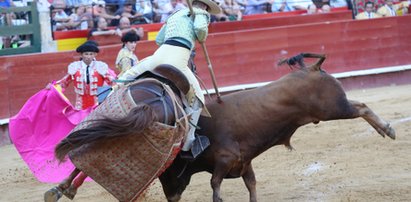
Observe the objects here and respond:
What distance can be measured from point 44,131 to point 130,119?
197 centimetres

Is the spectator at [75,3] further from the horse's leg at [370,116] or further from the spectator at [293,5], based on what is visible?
the horse's leg at [370,116]

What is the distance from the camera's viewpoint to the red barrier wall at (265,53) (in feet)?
32.6

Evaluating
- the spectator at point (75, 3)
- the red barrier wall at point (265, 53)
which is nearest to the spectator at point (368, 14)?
the red barrier wall at point (265, 53)

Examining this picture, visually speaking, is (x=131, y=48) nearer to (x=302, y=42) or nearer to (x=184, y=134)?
(x=184, y=134)

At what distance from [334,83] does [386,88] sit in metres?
7.23

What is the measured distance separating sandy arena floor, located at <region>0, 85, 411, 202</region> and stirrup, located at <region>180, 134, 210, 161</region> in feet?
3.05

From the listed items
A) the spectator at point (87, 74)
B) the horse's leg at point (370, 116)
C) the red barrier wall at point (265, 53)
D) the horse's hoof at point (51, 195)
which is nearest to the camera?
the horse's hoof at point (51, 195)

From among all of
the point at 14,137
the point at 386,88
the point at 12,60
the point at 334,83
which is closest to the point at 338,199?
the point at 334,83

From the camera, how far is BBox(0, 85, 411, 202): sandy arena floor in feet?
20.2

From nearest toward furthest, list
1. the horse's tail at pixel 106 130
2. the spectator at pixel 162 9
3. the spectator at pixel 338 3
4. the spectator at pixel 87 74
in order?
the horse's tail at pixel 106 130 → the spectator at pixel 87 74 → the spectator at pixel 162 9 → the spectator at pixel 338 3

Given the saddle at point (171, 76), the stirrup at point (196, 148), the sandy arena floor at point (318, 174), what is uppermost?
the saddle at point (171, 76)

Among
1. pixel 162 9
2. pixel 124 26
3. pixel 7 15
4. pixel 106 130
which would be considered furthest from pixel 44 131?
pixel 162 9

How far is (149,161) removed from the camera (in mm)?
4754

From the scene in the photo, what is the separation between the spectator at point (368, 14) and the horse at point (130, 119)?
869 cm
